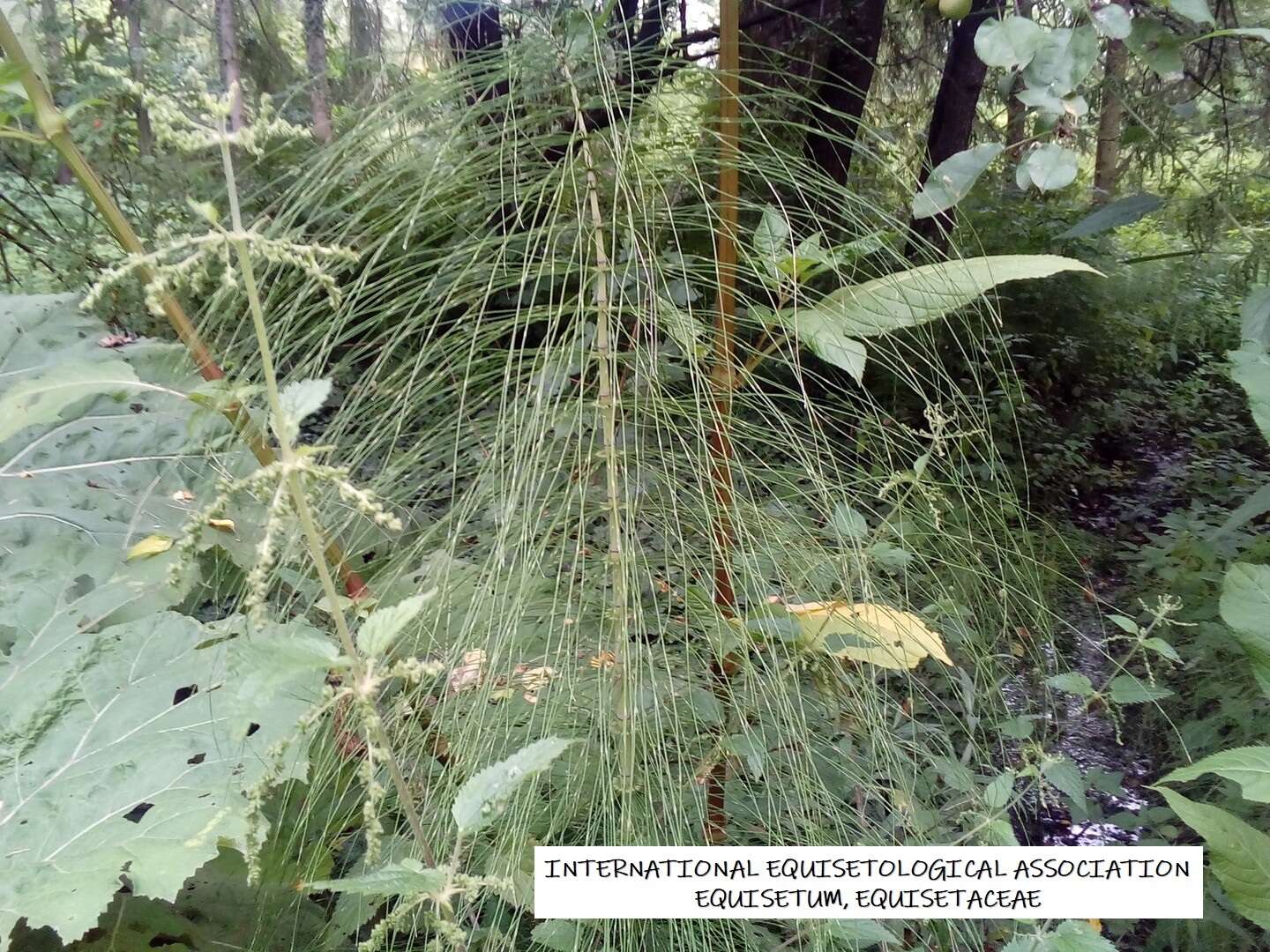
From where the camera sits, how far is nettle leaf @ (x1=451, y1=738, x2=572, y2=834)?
0.45 metres

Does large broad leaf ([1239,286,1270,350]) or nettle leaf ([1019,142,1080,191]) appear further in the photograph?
large broad leaf ([1239,286,1270,350])

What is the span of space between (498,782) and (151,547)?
61 centimetres

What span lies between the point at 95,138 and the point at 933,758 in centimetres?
255

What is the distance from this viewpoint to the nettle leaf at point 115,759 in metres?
0.66

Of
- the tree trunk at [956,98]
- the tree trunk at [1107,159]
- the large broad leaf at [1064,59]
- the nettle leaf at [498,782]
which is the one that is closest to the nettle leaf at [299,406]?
the nettle leaf at [498,782]

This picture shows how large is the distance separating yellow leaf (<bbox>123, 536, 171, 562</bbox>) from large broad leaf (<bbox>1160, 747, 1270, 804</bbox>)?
1.06 meters

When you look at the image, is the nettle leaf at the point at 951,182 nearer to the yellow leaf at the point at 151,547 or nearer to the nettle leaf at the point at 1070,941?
the nettle leaf at the point at 1070,941

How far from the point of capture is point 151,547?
0.85 meters

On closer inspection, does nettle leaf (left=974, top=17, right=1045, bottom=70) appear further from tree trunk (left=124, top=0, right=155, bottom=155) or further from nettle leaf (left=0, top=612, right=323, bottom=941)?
tree trunk (left=124, top=0, right=155, bottom=155)

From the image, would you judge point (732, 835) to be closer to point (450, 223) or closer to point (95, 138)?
point (450, 223)

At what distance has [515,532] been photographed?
27.2 inches

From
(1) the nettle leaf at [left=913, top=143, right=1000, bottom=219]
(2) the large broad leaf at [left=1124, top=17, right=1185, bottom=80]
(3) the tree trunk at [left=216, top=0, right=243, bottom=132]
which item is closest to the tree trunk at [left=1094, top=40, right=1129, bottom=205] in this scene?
(2) the large broad leaf at [left=1124, top=17, right=1185, bottom=80]

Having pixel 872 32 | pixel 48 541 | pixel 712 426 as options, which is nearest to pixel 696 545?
pixel 712 426

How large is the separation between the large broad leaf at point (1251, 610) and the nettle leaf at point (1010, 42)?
0.60 metres
